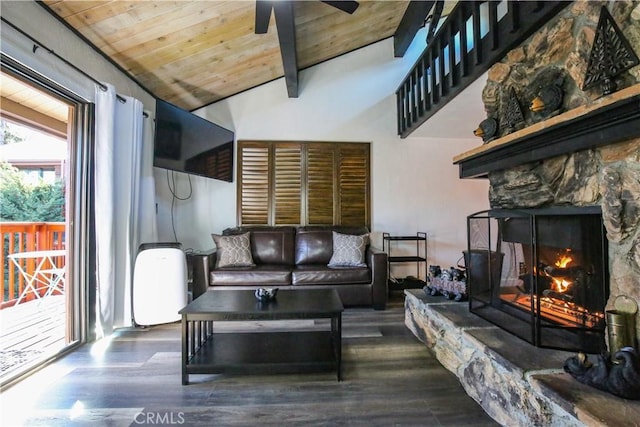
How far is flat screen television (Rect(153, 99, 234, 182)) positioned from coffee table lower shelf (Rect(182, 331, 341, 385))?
5.61ft

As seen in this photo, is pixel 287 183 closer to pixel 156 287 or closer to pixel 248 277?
pixel 248 277

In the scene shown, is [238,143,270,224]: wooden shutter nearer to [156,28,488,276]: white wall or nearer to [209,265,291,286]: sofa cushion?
[156,28,488,276]: white wall

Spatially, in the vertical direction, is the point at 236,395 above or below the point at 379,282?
below

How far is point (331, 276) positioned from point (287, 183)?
153 cm

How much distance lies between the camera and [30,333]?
8.31ft

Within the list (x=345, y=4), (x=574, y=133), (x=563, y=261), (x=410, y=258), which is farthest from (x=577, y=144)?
(x=410, y=258)

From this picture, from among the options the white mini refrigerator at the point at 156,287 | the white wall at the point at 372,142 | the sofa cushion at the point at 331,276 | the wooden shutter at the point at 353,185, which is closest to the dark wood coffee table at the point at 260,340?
the white mini refrigerator at the point at 156,287

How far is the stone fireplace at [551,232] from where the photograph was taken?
1.15m

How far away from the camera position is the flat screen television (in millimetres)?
2696

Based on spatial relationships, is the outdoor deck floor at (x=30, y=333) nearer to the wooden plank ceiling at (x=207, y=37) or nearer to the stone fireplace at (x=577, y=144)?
the wooden plank ceiling at (x=207, y=37)

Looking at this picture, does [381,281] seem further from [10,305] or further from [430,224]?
[10,305]

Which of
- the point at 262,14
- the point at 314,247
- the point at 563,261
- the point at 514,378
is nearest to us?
the point at 514,378

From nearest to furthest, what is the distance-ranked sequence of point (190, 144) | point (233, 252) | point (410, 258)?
point (190, 144)
point (233, 252)
point (410, 258)

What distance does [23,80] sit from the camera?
1.90 metres
